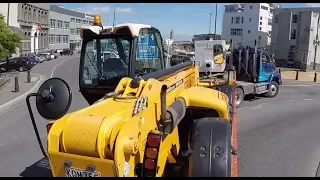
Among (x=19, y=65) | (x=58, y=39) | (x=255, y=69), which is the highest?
(x=58, y=39)

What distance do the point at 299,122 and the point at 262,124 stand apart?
1.68 meters

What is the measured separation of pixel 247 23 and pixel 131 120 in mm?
110123

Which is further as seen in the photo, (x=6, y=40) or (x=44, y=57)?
(x=44, y=57)

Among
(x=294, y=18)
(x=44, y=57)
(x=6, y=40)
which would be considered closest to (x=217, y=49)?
(x=6, y=40)

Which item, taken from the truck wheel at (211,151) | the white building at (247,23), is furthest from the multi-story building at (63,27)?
the truck wheel at (211,151)

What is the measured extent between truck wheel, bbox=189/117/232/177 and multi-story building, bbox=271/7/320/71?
152ft

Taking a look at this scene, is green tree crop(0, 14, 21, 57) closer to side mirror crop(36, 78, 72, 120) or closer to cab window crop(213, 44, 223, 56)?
cab window crop(213, 44, 223, 56)

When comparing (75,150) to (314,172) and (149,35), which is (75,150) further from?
(314,172)

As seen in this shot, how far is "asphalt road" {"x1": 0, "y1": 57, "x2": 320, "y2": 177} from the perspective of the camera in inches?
295

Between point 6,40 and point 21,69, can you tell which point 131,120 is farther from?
point 21,69

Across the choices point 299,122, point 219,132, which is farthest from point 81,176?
point 299,122

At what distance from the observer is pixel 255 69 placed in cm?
1736

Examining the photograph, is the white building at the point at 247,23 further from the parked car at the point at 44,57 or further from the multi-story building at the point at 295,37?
the parked car at the point at 44,57

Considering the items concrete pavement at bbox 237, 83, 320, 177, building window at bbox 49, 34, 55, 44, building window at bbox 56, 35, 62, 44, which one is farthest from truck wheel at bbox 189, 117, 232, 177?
building window at bbox 56, 35, 62, 44
